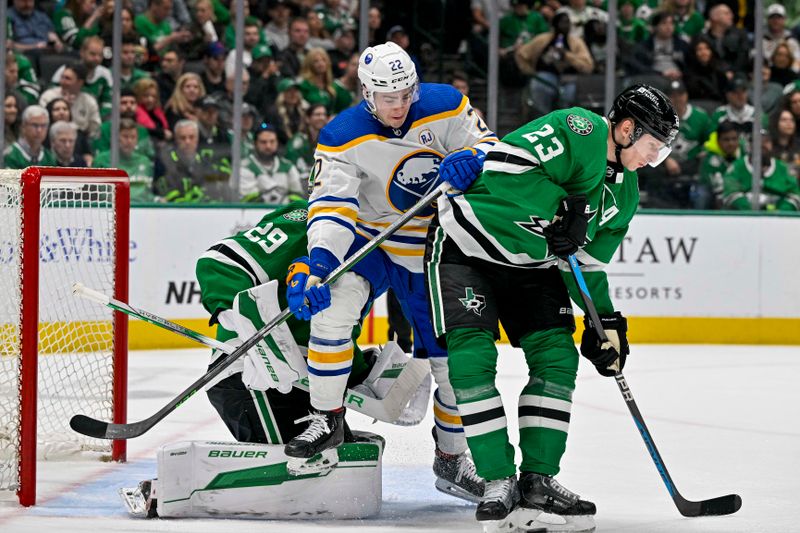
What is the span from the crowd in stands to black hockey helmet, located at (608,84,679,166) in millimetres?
3987

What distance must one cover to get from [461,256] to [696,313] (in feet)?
14.0

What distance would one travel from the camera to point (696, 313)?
6977 millimetres

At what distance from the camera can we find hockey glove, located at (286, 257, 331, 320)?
3.09m

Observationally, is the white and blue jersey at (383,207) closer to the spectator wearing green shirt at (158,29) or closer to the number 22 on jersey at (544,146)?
the number 22 on jersey at (544,146)

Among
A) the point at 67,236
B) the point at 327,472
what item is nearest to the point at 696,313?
the point at 67,236

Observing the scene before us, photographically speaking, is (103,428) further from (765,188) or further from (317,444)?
(765,188)

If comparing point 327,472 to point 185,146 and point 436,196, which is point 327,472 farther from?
point 185,146

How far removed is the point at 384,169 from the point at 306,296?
0.40m

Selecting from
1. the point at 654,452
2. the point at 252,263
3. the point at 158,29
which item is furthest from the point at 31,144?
the point at 654,452

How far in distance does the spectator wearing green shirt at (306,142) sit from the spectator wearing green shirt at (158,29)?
0.77m

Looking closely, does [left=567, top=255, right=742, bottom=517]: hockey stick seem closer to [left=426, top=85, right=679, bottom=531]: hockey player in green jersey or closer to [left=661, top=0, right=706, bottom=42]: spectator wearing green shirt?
[left=426, top=85, right=679, bottom=531]: hockey player in green jersey

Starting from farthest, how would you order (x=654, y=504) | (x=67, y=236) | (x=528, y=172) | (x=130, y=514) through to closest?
(x=67, y=236) < (x=654, y=504) < (x=130, y=514) < (x=528, y=172)

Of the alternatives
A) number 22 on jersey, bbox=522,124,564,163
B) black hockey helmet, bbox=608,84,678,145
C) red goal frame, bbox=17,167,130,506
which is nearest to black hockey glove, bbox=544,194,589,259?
number 22 on jersey, bbox=522,124,564,163

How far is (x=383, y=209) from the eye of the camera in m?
3.33
